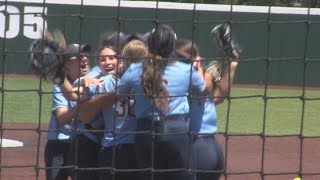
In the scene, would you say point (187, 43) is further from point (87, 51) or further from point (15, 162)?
point (15, 162)

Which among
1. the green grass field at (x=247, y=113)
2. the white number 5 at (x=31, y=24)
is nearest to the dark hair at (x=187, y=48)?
the green grass field at (x=247, y=113)

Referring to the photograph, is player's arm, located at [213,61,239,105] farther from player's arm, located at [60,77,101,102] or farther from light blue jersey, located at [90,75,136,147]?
player's arm, located at [60,77,101,102]

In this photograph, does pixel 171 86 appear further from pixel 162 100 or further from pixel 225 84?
pixel 225 84

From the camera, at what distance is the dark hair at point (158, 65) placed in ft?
14.3

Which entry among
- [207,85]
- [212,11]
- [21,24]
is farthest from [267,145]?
[21,24]

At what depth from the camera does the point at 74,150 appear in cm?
488

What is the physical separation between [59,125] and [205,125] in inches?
33.6

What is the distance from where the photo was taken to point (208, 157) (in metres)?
4.70

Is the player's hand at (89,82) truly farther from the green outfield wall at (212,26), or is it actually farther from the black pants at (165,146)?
the green outfield wall at (212,26)

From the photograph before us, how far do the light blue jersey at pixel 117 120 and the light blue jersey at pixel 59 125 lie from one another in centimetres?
34

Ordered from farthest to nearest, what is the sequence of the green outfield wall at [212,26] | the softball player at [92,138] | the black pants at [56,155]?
1. the green outfield wall at [212,26]
2. the black pants at [56,155]
3. the softball player at [92,138]

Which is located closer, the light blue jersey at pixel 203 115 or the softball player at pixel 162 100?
the softball player at pixel 162 100

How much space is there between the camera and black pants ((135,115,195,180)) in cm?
445

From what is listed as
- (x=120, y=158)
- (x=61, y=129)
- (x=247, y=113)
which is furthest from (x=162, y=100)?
(x=247, y=113)
